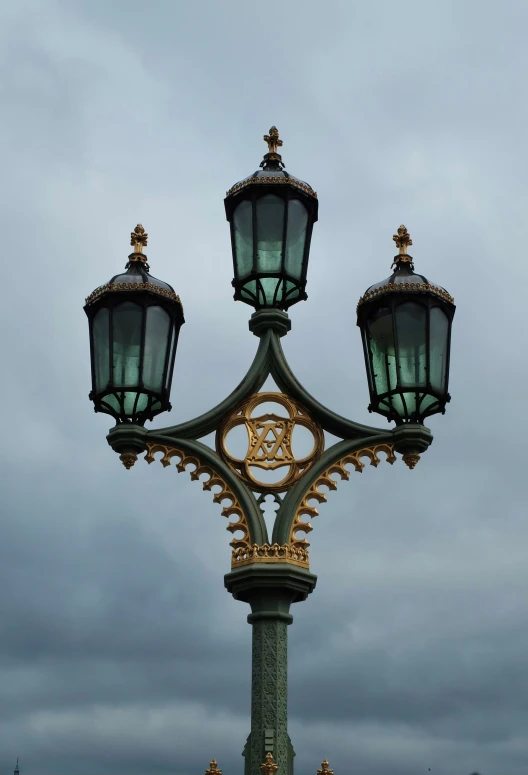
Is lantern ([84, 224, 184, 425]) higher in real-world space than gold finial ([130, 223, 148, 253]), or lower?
lower

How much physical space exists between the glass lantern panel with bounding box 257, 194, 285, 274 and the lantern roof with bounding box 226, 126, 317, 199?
139 mm

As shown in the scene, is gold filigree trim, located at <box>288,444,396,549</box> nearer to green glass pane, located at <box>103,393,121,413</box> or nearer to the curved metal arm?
Result: the curved metal arm

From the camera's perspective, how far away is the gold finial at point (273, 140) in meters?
11.5

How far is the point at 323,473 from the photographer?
33.1 ft

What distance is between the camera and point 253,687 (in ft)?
31.1

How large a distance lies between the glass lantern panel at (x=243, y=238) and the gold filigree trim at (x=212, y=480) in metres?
1.65

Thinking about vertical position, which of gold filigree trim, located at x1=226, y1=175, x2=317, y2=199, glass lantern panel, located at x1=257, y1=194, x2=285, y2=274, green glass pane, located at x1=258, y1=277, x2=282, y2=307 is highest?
gold filigree trim, located at x1=226, y1=175, x2=317, y2=199

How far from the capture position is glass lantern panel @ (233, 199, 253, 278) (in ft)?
35.7

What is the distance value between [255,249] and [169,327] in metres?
0.97

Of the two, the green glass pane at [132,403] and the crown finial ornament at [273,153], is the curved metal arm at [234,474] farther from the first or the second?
the crown finial ornament at [273,153]

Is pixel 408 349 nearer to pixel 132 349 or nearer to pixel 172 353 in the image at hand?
pixel 172 353

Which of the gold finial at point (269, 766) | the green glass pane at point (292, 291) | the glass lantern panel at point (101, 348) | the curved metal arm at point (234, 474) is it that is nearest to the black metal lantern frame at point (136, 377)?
the glass lantern panel at point (101, 348)

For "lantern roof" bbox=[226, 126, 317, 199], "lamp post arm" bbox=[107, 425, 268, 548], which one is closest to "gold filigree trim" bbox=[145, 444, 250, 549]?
"lamp post arm" bbox=[107, 425, 268, 548]

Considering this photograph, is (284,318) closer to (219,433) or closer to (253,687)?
(219,433)
